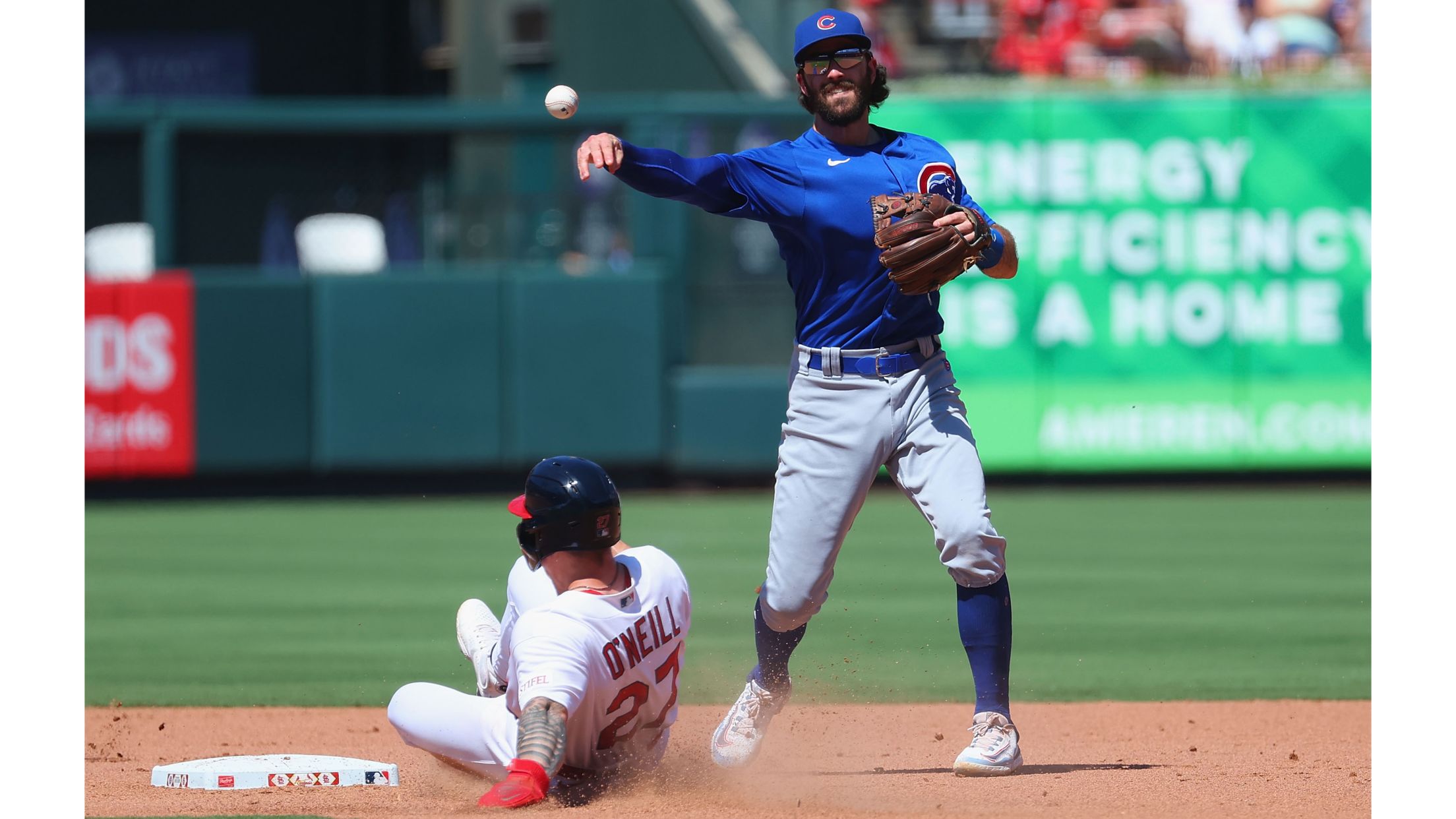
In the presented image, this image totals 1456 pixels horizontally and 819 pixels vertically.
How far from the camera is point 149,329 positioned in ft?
40.1

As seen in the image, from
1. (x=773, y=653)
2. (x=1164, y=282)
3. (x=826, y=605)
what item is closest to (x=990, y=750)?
(x=773, y=653)

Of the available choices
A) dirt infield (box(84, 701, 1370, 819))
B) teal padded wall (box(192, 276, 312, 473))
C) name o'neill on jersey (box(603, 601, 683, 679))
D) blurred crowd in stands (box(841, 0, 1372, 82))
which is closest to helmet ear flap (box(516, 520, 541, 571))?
name o'neill on jersey (box(603, 601, 683, 679))

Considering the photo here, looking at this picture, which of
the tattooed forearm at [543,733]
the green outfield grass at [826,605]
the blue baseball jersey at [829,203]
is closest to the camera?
the tattooed forearm at [543,733]

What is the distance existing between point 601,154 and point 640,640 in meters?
1.18

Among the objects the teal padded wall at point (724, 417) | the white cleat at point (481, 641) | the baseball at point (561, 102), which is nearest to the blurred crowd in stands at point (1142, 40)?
the teal padded wall at point (724, 417)

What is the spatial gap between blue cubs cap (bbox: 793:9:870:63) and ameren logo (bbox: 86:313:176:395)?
8779mm

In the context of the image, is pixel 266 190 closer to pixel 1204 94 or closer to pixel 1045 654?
pixel 1204 94

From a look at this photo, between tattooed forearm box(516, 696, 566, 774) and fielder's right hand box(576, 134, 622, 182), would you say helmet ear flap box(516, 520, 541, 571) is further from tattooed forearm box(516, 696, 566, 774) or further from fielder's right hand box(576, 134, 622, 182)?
fielder's right hand box(576, 134, 622, 182)

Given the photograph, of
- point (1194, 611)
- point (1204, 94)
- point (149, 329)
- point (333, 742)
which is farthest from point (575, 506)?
point (1204, 94)

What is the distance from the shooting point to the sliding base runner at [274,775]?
4.29 metres

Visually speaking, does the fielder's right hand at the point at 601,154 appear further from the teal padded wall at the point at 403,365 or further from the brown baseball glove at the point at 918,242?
the teal padded wall at the point at 403,365

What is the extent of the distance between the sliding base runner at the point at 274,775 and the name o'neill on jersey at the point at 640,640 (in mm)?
780

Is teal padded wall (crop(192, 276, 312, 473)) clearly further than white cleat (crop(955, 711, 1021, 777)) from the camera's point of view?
Yes

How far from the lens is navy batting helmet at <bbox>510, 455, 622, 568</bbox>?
153 inches
